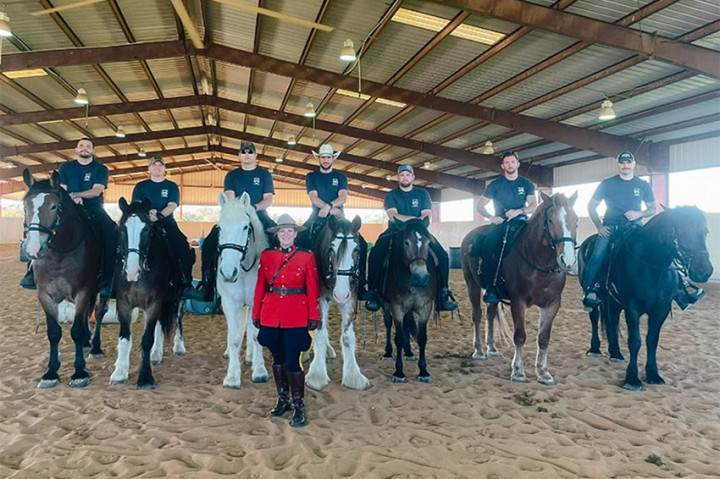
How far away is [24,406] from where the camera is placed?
3693mm

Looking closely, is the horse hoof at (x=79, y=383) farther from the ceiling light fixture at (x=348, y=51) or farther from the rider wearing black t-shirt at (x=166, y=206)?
the ceiling light fixture at (x=348, y=51)

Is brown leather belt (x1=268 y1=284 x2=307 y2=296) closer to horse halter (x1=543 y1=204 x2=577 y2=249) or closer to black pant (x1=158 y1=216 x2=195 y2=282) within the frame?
black pant (x1=158 y1=216 x2=195 y2=282)

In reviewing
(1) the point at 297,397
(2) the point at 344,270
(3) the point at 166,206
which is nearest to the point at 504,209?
(2) the point at 344,270

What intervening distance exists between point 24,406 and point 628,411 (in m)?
5.35

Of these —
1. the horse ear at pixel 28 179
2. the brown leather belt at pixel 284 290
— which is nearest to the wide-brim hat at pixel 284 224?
the brown leather belt at pixel 284 290

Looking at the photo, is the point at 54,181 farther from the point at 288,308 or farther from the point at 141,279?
the point at 288,308

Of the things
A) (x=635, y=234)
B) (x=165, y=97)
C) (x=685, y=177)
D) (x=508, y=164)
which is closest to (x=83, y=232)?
(x=508, y=164)

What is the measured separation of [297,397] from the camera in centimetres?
342

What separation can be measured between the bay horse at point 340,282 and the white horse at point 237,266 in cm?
60

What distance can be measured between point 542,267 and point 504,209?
952 millimetres

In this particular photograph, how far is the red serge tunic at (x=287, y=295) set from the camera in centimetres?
336

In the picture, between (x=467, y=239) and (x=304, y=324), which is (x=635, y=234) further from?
(x=304, y=324)

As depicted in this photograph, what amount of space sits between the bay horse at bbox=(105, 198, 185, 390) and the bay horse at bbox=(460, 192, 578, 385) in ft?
12.4

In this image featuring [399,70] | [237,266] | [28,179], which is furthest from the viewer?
[399,70]
